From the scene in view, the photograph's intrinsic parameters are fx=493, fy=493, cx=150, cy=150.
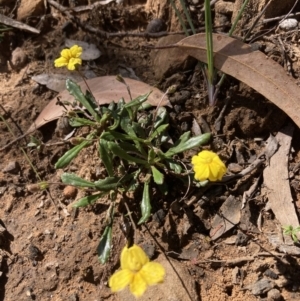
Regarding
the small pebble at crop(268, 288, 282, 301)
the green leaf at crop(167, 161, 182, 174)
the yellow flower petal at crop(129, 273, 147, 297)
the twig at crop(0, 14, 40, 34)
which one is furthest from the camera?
the twig at crop(0, 14, 40, 34)

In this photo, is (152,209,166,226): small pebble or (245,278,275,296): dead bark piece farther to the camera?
(152,209,166,226): small pebble

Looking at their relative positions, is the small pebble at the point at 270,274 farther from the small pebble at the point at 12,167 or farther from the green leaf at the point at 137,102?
the small pebble at the point at 12,167

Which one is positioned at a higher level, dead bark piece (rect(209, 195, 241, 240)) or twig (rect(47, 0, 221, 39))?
twig (rect(47, 0, 221, 39))

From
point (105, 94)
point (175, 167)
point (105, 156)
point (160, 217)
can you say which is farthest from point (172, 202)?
point (105, 94)

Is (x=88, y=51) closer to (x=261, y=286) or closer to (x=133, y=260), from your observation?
(x=133, y=260)

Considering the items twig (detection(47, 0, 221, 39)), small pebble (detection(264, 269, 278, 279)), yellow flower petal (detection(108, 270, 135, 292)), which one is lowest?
small pebble (detection(264, 269, 278, 279))

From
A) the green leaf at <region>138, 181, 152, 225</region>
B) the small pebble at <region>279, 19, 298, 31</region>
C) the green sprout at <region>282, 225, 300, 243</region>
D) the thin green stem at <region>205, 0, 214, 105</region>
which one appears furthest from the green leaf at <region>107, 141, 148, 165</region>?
the small pebble at <region>279, 19, 298, 31</region>

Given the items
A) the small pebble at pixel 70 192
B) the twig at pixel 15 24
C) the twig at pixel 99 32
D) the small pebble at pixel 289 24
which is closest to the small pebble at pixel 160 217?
the small pebble at pixel 70 192

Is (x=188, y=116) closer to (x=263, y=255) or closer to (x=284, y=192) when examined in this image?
(x=284, y=192)

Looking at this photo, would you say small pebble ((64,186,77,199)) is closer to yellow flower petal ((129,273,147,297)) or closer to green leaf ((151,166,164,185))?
green leaf ((151,166,164,185))
